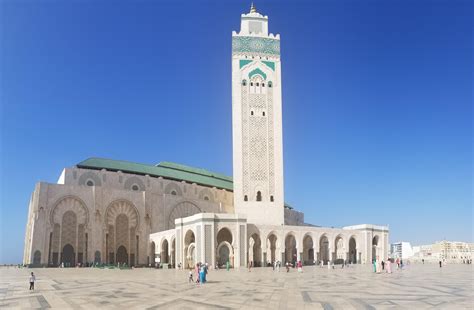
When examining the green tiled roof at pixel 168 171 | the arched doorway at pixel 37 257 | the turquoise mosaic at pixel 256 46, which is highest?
the turquoise mosaic at pixel 256 46

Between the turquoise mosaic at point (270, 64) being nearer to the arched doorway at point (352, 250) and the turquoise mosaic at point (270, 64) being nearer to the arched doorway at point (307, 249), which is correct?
the arched doorway at point (307, 249)

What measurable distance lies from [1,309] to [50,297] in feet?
9.12

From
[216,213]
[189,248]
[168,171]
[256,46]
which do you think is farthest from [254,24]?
[189,248]

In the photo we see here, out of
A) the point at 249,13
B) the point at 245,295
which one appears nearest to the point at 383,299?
the point at 245,295

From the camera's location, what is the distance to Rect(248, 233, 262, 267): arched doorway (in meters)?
42.0

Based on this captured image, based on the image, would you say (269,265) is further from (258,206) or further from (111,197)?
(111,197)

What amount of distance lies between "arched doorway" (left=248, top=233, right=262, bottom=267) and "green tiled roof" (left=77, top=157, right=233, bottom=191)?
14258mm

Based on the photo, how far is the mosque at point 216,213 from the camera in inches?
1619

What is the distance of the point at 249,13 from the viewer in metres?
50.9

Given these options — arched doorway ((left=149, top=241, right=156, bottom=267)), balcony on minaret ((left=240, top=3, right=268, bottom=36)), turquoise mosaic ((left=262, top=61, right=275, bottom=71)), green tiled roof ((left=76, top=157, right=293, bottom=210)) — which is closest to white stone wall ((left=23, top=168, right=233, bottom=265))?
arched doorway ((left=149, top=241, right=156, bottom=267))

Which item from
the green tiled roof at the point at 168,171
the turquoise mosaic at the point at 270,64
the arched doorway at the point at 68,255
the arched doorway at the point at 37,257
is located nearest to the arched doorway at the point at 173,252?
the arched doorway at the point at 68,255

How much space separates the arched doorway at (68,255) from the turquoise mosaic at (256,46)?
22815mm

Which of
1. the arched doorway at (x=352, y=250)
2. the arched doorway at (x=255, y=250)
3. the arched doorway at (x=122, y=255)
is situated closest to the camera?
Answer: the arched doorway at (x=255, y=250)

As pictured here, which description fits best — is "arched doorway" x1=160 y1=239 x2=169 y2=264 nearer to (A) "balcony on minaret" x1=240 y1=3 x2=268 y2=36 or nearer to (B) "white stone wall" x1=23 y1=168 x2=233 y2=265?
(B) "white stone wall" x1=23 y1=168 x2=233 y2=265
